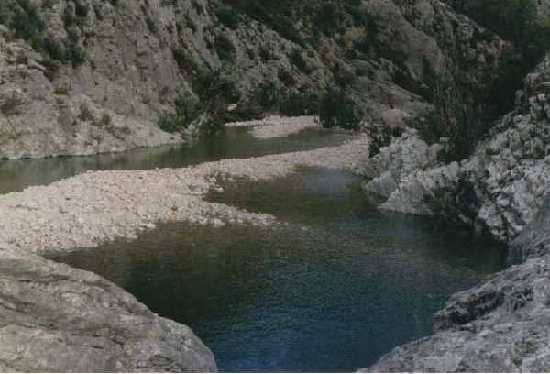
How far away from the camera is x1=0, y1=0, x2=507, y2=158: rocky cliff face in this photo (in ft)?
156

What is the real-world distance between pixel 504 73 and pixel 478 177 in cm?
804

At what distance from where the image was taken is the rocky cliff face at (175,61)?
1875 inches

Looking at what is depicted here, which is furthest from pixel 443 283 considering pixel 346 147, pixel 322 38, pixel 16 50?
pixel 322 38

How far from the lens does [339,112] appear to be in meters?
70.1

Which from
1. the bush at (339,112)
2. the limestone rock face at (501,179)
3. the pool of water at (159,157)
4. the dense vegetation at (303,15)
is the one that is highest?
the dense vegetation at (303,15)

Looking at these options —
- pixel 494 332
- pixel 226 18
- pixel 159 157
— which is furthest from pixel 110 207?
pixel 226 18

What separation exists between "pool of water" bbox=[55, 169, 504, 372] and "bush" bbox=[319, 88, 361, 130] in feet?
118

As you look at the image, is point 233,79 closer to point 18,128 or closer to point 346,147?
point 346,147

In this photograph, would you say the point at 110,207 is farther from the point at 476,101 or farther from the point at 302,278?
the point at 476,101

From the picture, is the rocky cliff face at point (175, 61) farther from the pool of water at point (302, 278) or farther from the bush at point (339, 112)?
the pool of water at point (302, 278)

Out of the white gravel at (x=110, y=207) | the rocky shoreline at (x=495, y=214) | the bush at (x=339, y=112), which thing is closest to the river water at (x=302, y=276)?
the white gravel at (x=110, y=207)

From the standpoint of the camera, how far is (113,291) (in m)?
17.1

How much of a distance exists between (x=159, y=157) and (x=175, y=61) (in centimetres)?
2042

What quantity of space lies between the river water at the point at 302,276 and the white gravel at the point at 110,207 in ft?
4.04
